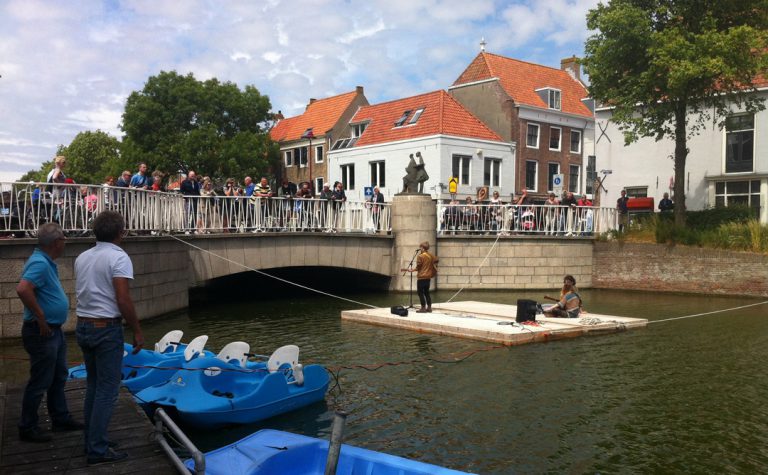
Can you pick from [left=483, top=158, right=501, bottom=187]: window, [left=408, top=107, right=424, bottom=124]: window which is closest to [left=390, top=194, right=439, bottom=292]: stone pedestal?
[left=483, top=158, right=501, bottom=187]: window

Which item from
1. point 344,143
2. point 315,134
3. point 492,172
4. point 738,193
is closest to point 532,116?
point 492,172

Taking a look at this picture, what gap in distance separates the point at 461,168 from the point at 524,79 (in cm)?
1065

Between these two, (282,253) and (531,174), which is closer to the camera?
(282,253)

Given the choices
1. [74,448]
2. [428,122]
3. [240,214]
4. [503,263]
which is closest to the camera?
[74,448]

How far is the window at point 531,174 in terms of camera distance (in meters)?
44.1

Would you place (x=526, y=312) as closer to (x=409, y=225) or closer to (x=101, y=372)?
(x=409, y=225)

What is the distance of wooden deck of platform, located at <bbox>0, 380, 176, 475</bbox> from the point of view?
5.30 metres

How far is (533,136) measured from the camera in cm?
4472

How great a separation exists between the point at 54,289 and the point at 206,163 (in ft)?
153

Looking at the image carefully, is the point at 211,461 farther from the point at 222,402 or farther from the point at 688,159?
the point at 688,159

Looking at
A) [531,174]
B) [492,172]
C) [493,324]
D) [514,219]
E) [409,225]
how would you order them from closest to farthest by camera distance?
[493,324] → [409,225] → [514,219] → [492,172] → [531,174]

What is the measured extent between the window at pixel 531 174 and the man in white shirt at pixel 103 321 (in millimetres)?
40407

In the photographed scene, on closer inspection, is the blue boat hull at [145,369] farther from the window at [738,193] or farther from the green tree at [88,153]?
the green tree at [88,153]

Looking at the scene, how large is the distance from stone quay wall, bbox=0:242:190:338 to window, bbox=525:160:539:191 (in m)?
30.2
